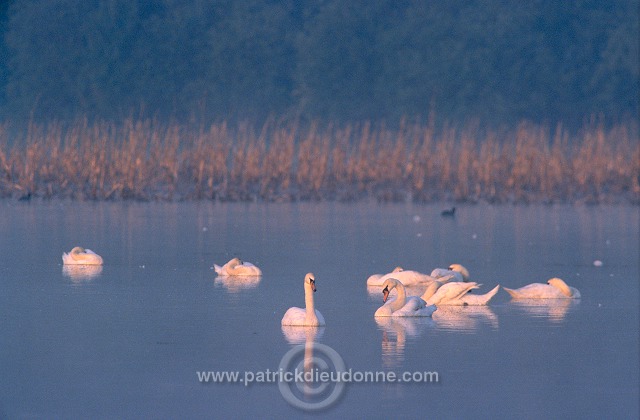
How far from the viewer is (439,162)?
2255 cm

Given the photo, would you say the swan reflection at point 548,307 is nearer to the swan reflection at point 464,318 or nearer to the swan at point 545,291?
the swan at point 545,291

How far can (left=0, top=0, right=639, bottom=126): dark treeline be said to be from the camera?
4075 centimetres

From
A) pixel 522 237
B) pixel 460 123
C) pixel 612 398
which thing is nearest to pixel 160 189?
pixel 522 237

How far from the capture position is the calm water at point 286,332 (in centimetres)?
590

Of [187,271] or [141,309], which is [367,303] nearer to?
[141,309]

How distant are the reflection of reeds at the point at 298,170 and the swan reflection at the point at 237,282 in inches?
410

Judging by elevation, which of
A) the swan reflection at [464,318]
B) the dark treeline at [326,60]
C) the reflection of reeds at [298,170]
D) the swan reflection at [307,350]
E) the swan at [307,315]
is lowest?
the swan reflection at [307,350]

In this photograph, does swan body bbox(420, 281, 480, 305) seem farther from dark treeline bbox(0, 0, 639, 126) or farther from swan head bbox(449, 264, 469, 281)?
dark treeline bbox(0, 0, 639, 126)

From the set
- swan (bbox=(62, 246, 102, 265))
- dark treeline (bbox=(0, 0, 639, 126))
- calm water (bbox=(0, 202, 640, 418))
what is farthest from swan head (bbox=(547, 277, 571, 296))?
dark treeline (bbox=(0, 0, 639, 126))

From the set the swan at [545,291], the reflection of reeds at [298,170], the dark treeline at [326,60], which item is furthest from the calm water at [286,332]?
the dark treeline at [326,60]

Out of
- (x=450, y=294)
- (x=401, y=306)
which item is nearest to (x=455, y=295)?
(x=450, y=294)

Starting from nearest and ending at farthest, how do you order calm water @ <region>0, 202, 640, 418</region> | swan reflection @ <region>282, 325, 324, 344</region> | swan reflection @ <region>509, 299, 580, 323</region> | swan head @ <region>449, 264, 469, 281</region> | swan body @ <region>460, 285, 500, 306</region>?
calm water @ <region>0, 202, 640, 418</region>, swan reflection @ <region>282, 325, 324, 344</region>, swan reflection @ <region>509, 299, 580, 323</region>, swan body @ <region>460, 285, 500, 306</region>, swan head @ <region>449, 264, 469, 281</region>

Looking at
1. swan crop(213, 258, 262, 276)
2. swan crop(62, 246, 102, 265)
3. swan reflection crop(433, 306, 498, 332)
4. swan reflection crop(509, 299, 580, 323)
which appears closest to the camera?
swan reflection crop(433, 306, 498, 332)

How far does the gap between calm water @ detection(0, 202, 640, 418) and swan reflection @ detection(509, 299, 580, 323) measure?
0.14 feet
